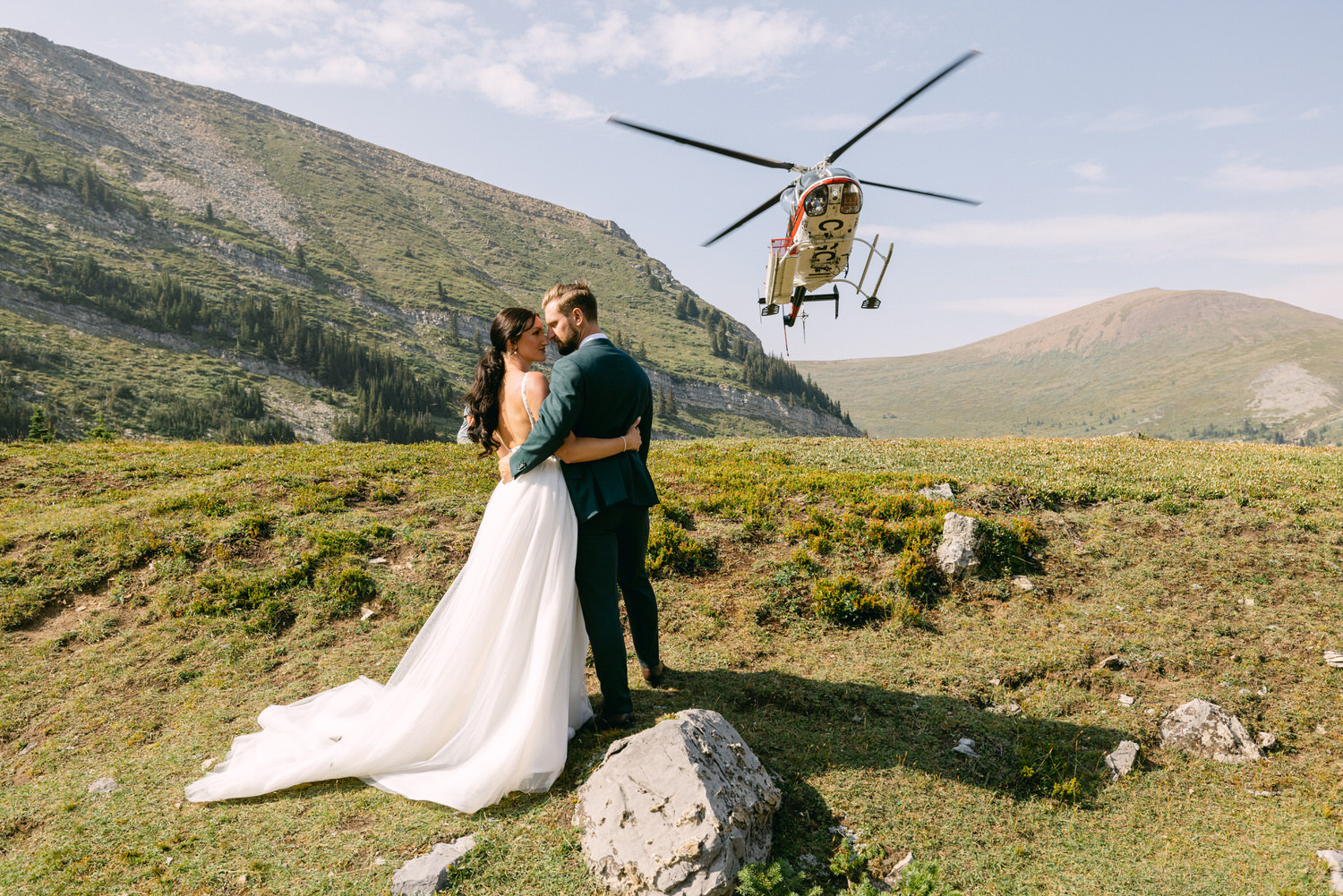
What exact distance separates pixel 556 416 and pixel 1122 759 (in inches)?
288

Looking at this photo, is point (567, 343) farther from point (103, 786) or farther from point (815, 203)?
point (815, 203)

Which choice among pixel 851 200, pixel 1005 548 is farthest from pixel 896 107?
pixel 1005 548

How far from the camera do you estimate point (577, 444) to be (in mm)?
6789

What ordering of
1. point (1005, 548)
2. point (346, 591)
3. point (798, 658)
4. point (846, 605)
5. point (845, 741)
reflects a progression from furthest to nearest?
point (1005, 548) → point (346, 591) → point (846, 605) → point (798, 658) → point (845, 741)

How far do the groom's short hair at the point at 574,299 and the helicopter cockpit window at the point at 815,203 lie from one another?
59.0ft

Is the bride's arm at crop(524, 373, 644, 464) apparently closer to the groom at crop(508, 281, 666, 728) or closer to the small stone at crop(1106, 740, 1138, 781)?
the groom at crop(508, 281, 666, 728)

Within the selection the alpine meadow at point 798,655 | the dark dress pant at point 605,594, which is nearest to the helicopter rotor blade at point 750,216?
the alpine meadow at point 798,655

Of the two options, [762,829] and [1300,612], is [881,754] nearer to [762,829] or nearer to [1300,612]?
[762,829]

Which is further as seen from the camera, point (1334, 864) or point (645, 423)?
point (645, 423)

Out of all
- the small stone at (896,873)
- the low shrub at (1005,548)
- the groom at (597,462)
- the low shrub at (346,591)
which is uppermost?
the groom at (597,462)

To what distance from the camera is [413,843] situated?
5.58 m

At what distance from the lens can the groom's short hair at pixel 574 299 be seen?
6906mm

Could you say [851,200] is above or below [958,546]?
above

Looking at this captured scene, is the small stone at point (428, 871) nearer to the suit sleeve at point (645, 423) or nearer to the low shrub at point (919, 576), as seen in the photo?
the suit sleeve at point (645, 423)
